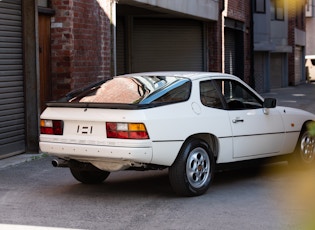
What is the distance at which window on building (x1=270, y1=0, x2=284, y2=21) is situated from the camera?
36969 mm

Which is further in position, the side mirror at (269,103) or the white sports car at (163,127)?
the side mirror at (269,103)

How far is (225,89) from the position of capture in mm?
8570

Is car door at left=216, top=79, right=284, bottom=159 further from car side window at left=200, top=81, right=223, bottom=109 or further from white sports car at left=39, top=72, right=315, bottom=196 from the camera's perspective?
car side window at left=200, top=81, right=223, bottom=109

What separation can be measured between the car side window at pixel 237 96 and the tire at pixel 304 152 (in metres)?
1.09

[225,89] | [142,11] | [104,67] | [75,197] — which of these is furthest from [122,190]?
[142,11]

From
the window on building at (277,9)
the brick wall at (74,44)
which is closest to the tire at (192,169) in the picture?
the brick wall at (74,44)

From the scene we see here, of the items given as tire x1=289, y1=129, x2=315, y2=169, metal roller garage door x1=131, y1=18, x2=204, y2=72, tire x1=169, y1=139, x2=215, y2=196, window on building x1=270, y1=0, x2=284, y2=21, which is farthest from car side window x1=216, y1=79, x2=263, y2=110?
window on building x1=270, y1=0, x2=284, y2=21

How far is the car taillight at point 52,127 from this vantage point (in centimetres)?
775

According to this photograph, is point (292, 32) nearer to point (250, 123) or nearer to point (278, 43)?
point (278, 43)

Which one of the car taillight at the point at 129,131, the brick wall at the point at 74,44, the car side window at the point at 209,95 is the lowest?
the car taillight at the point at 129,131

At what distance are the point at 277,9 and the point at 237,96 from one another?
29711mm

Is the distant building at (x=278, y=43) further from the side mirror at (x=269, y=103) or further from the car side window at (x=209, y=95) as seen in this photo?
the car side window at (x=209, y=95)

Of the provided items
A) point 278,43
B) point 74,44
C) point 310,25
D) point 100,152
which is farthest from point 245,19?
point 310,25

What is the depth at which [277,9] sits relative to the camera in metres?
37.5
